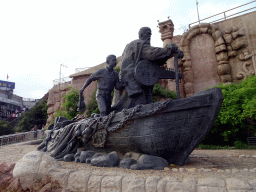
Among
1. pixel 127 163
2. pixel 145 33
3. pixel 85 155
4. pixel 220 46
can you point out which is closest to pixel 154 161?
pixel 127 163

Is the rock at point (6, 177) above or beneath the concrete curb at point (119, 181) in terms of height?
beneath

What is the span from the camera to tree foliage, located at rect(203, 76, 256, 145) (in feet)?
28.2

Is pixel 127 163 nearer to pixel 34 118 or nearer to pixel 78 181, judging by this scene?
pixel 78 181

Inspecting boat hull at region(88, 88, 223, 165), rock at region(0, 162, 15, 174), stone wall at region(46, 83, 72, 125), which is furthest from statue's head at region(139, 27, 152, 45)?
stone wall at region(46, 83, 72, 125)

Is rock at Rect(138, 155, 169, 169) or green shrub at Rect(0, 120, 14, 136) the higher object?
green shrub at Rect(0, 120, 14, 136)

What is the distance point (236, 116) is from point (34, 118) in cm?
2423

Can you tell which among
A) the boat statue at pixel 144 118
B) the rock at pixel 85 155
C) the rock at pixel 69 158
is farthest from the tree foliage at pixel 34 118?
the rock at pixel 85 155

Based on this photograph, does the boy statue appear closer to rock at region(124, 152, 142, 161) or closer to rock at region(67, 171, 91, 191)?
rock at region(124, 152, 142, 161)

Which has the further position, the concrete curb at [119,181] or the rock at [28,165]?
the rock at [28,165]

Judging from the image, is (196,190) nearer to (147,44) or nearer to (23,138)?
(147,44)

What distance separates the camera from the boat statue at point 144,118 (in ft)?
11.2

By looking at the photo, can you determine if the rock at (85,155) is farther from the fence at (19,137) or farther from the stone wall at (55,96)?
the stone wall at (55,96)

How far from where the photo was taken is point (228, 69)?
13.7 metres

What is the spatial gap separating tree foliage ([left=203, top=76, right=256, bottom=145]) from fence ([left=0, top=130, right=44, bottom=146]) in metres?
13.5
